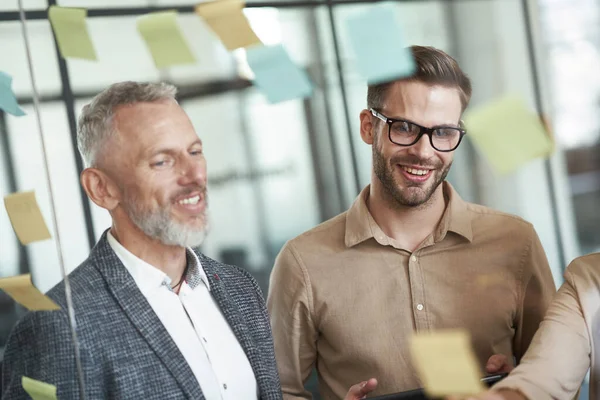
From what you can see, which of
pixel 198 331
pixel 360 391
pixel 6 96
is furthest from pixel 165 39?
pixel 360 391

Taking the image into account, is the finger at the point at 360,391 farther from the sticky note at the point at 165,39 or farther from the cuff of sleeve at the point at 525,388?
the sticky note at the point at 165,39

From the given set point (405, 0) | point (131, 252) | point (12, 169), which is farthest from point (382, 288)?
point (405, 0)

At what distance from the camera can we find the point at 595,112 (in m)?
5.17

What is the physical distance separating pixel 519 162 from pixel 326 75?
133 inches

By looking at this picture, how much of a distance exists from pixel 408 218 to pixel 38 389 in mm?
884

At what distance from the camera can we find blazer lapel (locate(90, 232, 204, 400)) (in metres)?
1.41

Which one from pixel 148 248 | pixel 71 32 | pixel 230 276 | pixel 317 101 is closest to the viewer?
pixel 71 32

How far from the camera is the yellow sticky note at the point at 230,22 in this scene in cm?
123

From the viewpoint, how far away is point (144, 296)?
1.46m

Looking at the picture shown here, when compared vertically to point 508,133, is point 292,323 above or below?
below

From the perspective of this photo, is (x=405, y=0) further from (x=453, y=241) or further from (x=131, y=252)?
(x=131, y=252)

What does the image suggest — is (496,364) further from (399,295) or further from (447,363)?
(447,363)

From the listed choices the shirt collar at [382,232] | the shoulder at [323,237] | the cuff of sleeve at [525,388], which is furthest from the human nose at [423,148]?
the cuff of sleeve at [525,388]

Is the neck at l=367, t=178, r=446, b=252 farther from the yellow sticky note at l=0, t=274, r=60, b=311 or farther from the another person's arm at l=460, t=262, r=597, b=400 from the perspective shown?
the yellow sticky note at l=0, t=274, r=60, b=311
